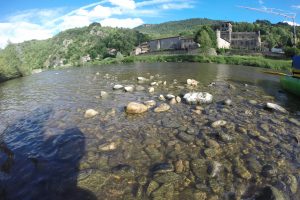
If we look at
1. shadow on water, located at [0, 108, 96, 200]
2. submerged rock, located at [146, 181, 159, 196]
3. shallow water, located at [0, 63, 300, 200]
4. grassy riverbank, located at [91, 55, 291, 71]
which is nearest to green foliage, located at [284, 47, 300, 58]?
grassy riverbank, located at [91, 55, 291, 71]

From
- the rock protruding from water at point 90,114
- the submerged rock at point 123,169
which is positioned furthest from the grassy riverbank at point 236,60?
the submerged rock at point 123,169

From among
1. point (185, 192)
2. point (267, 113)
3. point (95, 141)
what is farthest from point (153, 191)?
point (267, 113)

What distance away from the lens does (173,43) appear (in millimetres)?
125062

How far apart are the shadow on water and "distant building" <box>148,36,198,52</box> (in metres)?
106

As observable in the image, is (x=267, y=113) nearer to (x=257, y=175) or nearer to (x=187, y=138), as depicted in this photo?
(x=187, y=138)

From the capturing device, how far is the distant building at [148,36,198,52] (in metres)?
115

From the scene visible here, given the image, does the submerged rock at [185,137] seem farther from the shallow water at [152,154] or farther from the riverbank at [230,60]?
the riverbank at [230,60]

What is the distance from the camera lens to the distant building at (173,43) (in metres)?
115

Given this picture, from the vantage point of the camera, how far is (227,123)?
11.3 metres

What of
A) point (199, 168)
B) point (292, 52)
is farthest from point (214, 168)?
point (292, 52)

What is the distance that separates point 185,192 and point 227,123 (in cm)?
587

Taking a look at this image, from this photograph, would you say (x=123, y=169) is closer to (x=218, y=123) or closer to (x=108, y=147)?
(x=108, y=147)

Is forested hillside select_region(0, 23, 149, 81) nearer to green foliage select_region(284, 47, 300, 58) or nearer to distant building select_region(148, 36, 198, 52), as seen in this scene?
distant building select_region(148, 36, 198, 52)

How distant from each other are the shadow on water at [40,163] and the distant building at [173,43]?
106 metres
